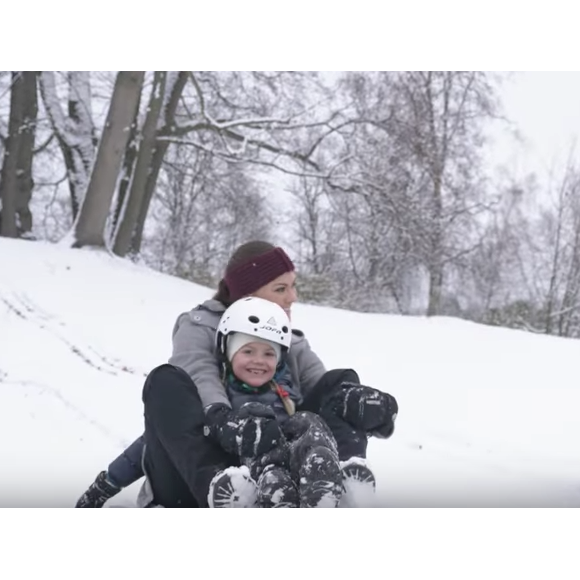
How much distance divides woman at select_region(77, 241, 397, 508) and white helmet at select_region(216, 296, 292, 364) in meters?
0.10

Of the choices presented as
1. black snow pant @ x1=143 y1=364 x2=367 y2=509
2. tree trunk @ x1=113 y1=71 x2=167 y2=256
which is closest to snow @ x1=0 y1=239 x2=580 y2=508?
black snow pant @ x1=143 y1=364 x2=367 y2=509

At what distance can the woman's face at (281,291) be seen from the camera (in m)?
2.93

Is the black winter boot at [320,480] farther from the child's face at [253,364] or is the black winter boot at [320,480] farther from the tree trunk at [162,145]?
the tree trunk at [162,145]

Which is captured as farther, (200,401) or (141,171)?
(141,171)

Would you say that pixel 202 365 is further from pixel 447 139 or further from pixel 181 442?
pixel 447 139

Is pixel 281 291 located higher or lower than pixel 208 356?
higher

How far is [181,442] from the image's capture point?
209 cm

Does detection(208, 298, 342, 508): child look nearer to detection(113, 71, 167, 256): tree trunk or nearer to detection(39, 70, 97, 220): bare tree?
detection(113, 71, 167, 256): tree trunk

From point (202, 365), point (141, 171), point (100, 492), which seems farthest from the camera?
point (141, 171)

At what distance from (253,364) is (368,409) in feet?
1.32

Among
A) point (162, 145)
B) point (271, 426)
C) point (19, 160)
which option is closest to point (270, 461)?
point (271, 426)

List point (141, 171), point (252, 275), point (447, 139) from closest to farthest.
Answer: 1. point (252, 275)
2. point (141, 171)
3. point (447, 139)

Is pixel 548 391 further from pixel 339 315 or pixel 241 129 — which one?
pixel 241 129
